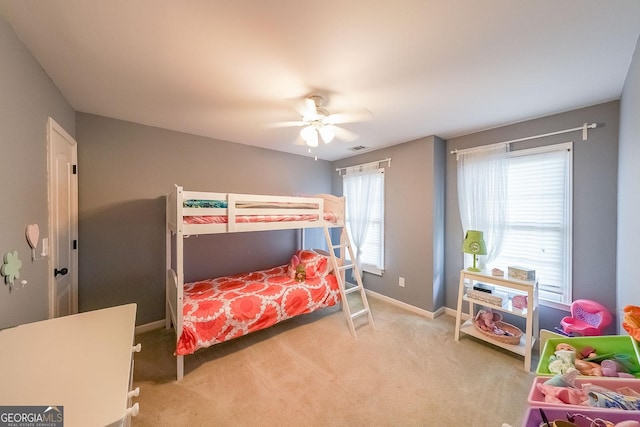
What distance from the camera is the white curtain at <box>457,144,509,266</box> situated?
2592 mm

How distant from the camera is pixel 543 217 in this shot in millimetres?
2371

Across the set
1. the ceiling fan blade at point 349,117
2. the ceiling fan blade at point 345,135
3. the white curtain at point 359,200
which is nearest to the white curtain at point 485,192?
the white curtain at point 359,200

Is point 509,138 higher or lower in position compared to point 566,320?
higher

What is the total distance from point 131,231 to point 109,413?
244cm

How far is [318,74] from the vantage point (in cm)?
164

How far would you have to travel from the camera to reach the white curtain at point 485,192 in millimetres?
2592

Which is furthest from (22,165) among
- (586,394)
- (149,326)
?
(586,394)

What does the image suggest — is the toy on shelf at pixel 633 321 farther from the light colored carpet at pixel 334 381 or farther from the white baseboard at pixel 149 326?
the white baseboard at pixel 149 326

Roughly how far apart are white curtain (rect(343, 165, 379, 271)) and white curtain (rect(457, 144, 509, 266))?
3.99 feet

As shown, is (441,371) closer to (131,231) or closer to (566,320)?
(566,320)

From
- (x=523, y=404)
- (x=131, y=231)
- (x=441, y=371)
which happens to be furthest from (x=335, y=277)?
(x=131, y=231)

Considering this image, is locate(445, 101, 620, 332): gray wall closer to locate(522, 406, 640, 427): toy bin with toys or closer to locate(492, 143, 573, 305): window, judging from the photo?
locate(492, 143, 573, 305): window

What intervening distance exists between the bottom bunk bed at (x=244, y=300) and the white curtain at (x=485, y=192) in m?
1.87

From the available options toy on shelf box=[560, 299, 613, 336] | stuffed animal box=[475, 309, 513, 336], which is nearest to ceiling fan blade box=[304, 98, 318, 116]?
stuffed animal box=[475, 309, 513, 336]
